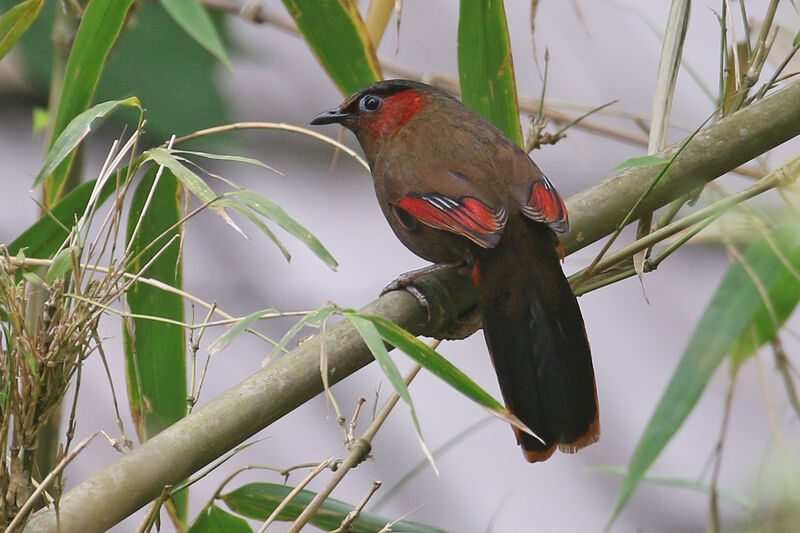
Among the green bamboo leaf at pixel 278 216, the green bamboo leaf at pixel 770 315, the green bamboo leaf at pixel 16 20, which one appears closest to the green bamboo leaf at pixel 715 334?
the green bamboo leaf at pixel 770 315

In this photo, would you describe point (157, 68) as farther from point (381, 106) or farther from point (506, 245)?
point (506, 245)

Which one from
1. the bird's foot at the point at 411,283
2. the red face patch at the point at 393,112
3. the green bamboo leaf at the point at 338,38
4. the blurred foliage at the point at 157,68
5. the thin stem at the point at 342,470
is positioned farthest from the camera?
the blurred foliage at the point at 157,68

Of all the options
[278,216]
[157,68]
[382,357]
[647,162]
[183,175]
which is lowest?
[382,357]

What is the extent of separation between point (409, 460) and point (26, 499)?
2.90m

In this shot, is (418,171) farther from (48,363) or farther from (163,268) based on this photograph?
(48,363)

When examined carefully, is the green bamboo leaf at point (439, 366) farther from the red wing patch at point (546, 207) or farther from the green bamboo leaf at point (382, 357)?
the red wing patch at point (546, 207)

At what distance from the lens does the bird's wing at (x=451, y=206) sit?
199 cm

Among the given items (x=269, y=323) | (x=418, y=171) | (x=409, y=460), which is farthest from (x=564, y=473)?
(x=418, y=171)

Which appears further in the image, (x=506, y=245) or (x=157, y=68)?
(x=157, y=68)

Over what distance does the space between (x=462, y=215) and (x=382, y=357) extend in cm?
83

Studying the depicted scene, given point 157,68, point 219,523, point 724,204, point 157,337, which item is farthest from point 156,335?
point 157,68

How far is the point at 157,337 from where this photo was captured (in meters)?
1.93

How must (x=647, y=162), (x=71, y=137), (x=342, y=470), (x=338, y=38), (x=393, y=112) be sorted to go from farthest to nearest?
1. (x=393, y=112)
2. (x=338, y=38)
3. (x=647, y=162)
4. (x=71, y=137)
5. (x=342, y=470)

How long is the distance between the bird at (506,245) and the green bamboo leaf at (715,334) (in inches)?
4.4
